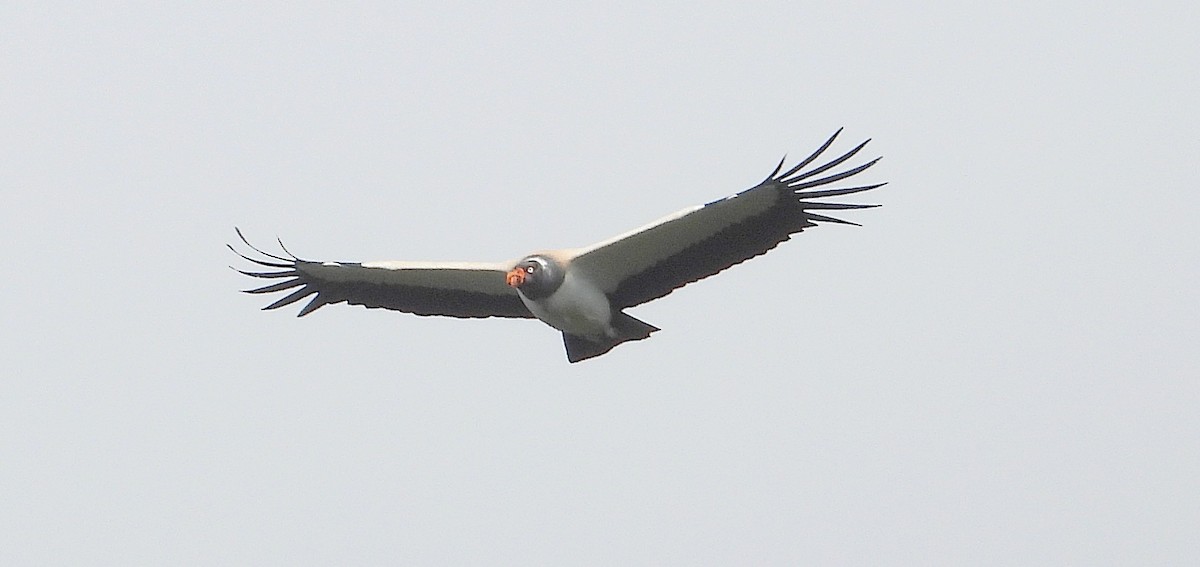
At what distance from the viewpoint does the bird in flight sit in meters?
22.9

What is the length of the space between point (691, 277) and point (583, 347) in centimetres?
149

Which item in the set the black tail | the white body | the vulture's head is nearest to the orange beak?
the vulture's head

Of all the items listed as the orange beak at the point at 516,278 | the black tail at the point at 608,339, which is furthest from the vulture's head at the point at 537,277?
the black tail at the point at 608,339

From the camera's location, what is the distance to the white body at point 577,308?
24.0m

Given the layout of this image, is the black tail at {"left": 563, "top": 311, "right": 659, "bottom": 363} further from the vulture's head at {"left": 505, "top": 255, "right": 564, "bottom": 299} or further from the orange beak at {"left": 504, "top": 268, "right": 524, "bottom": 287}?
the orange beak at {"left": 504, "top": 268, "right": 524, "bottom": 287}

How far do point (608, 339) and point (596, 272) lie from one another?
2.49 ft

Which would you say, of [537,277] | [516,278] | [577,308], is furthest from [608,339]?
[516,278]

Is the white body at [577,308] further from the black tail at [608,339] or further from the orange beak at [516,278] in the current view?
the orange beak at [516,278]

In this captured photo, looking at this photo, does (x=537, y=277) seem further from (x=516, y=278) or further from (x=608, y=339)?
(x=608, y=339)

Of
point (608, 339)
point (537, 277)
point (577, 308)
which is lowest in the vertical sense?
point (608, 339)

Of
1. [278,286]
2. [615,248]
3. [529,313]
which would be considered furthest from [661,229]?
[278,286]

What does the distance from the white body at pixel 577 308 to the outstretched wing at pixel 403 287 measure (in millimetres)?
818

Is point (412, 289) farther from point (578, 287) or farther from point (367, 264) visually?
point (578, 287)

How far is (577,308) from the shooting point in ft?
78.7
